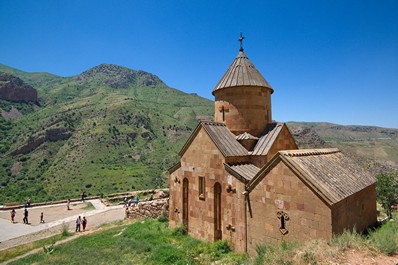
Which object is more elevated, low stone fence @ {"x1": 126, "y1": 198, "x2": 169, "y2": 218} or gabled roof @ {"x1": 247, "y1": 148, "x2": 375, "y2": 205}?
gabled roof @ {"x1": 247, "y1": 148, "x2": 375, "y2": 205}

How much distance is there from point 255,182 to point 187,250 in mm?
3946

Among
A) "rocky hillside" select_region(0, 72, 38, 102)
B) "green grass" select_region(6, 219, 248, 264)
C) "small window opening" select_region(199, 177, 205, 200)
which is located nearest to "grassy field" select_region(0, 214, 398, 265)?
"green grass" select_region(6, 219, 248, 264)

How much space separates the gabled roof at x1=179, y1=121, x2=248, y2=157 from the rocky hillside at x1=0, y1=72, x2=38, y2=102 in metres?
95.5

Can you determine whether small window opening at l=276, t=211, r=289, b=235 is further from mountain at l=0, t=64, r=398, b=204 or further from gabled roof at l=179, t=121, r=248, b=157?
mountain at l=0, t=64, r=398, b=204

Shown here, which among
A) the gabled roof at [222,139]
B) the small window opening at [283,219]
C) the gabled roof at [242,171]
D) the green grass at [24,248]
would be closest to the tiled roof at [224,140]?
the gabled roof at [222,139]

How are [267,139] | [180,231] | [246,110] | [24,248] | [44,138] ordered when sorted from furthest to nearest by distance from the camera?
1. [44,138]
2. [24,248]
3. [246,110]
4. [180,231]
5. [267,139]

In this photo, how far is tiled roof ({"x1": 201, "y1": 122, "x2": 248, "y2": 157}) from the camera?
10.8 meters

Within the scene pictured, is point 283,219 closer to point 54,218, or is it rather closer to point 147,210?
point 147,210

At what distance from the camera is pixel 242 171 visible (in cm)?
1020

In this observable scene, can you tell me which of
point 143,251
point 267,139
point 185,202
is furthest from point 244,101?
point 143,251

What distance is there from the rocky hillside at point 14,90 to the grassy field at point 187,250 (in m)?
89.0

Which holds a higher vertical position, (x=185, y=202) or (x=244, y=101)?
(x=244, y=101)

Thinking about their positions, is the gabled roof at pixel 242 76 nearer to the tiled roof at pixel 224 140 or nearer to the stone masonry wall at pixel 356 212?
the tiled roof at pixel 224 140

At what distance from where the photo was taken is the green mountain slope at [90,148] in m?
40.6
